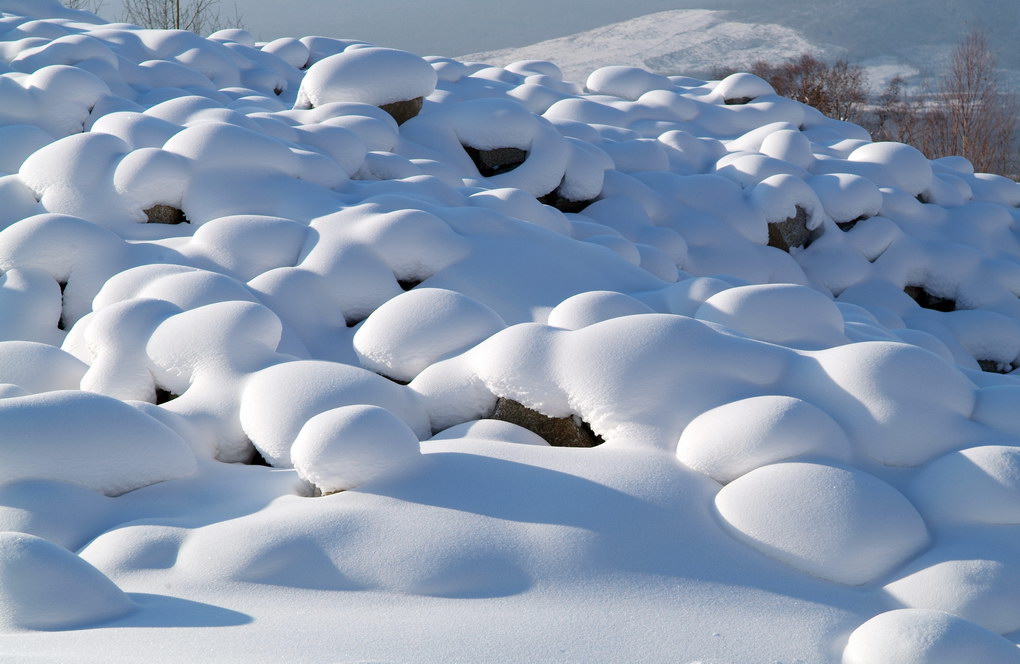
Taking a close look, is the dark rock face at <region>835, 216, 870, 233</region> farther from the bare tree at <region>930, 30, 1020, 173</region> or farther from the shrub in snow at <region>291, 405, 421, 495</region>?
the bare tree at <region>930, 30, 1020, 173</region>

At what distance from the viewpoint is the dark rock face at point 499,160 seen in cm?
437

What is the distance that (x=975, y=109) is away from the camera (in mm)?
14875

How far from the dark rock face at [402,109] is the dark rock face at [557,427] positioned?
2854 millimetres

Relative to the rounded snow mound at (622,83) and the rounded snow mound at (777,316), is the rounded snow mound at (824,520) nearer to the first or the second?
the rounded snow mound at (777,316)

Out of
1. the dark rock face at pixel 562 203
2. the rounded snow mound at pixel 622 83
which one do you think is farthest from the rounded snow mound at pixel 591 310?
the rounded snow mound at pixel 622 83

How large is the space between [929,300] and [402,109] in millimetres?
2947

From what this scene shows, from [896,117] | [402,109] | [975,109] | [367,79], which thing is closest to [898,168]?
[402,109]

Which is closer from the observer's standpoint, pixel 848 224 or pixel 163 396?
pixel 163 396

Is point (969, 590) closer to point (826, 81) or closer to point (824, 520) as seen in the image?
point (824, 520)

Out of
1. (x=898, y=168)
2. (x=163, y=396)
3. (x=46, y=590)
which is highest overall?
(x=46, y=590)

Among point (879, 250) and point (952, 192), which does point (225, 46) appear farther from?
point (952, 192)

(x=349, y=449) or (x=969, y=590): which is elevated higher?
(x=349, y=449)

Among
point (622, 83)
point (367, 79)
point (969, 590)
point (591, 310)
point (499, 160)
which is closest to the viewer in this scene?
point (969, 590)

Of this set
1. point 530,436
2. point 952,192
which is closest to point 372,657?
point 530,436
